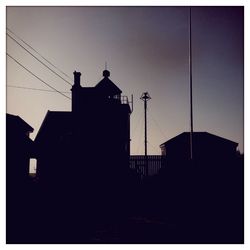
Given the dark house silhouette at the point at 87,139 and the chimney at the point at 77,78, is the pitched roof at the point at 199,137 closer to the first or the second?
the dark house silhouette at the point at 87,139

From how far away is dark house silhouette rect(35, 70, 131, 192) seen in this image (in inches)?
716

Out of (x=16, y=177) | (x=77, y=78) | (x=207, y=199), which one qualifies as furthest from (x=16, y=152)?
(x=207, y=199)

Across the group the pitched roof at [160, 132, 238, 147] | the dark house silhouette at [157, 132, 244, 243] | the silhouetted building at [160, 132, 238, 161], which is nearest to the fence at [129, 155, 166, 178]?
the dark house silhouette at [157, 132, 244, 243]

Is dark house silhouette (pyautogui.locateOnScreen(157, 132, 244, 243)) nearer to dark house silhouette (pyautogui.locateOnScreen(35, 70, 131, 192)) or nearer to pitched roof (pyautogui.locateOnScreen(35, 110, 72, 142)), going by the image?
dark house silhouette (pyautogui.locateOnScreen(35, 70, 131, 192))

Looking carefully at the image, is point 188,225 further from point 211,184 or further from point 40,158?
point 40,158

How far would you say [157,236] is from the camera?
854 centimetres

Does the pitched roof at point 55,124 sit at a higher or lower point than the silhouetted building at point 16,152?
higher

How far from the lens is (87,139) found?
65.2 ft

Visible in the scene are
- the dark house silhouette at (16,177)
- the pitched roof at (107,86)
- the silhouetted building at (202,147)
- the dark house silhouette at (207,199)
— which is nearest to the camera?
the dark house silhouette at (207,199)

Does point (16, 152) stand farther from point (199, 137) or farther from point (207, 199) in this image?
point (199, 137)

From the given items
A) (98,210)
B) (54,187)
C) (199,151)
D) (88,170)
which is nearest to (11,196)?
(54,187)

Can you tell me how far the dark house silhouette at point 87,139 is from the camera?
1819 cm

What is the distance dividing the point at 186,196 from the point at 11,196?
9436mm

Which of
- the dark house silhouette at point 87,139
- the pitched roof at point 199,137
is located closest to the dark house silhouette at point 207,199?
the dark house silhouette at point 87,139
